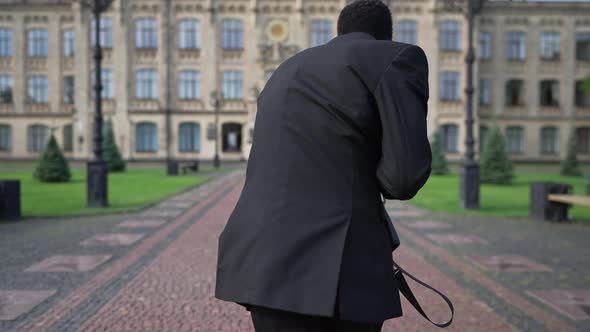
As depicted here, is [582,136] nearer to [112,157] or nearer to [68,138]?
[112,157]

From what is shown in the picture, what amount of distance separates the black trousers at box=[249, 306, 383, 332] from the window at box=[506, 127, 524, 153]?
3981 cm

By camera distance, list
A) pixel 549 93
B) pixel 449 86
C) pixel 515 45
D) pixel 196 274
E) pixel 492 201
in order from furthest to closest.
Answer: pixel 549 93
pixel 515 45
pixel 449 86
pixel 492 201
pixel 196 274

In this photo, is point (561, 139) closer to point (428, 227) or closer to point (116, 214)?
point (428, 227)

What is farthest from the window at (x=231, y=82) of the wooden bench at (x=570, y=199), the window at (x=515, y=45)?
the wooden bench at (x=570, y=199)

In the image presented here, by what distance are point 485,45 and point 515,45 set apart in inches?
86.4

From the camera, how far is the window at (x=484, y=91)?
38.3 m

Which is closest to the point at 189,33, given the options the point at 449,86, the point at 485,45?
the point at 449,86

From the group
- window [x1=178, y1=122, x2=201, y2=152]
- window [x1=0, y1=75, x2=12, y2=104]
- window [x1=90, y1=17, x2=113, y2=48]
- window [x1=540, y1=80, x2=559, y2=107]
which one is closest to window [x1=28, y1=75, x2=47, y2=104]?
window [x1=0, y1=75, x2=12, y2=104]

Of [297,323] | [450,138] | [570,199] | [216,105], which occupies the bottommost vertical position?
[570,199]

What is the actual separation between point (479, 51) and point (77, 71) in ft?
96.0

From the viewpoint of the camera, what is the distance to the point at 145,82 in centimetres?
3634

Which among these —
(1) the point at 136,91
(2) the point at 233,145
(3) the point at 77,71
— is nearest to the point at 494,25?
(2) the point at 233,145

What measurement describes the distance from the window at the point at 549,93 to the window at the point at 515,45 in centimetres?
286

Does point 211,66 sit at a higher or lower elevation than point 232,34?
lower
